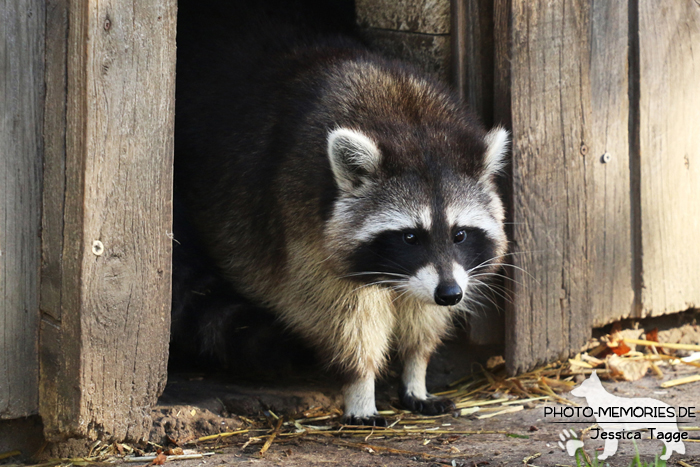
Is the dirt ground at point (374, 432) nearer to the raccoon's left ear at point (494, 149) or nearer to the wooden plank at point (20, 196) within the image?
the wooden plank at point (20, 196)

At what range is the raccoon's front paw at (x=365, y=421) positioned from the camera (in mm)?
3469

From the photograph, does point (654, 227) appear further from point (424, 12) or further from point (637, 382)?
point (424, 12)

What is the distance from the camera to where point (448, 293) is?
9.84 ft

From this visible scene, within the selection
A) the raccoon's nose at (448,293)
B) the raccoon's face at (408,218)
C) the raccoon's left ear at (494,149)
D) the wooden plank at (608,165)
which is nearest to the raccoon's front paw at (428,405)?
the raccoon's face at (408,218)

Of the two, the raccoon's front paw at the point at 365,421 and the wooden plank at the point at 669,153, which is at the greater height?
the wooden plank at the point at 669,153

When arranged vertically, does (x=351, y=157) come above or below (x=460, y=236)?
above

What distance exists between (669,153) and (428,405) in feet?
5.89

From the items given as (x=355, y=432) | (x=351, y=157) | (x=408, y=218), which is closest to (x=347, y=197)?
(x=351, y=157)

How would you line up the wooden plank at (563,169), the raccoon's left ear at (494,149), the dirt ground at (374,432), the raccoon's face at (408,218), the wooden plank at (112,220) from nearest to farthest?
the wooden plank at (112,220) → the dirt ground at (374,432) → the raccoon's face at (408,218) → the raccoon's left ear at (494,149) → the wooden plank at (563,169)

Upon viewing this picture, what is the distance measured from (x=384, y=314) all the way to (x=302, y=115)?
3.26 ft

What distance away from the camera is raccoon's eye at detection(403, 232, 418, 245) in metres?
3.18

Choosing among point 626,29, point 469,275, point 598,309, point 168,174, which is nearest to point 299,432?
point 469,275

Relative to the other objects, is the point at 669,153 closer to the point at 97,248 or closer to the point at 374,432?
the point at 374,432

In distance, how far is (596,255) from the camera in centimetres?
392
